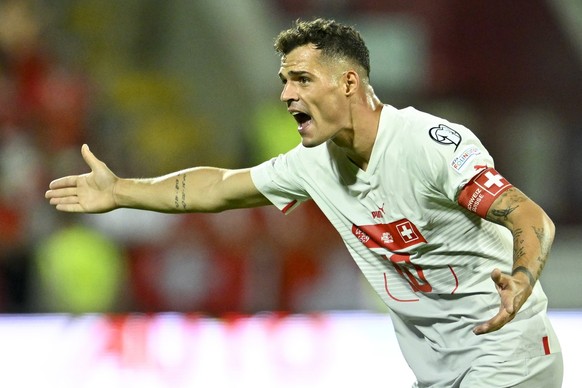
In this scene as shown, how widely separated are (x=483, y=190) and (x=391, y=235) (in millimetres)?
431

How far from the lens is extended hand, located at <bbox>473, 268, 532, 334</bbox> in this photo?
99.0 inches

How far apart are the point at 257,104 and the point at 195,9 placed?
106 centimetres

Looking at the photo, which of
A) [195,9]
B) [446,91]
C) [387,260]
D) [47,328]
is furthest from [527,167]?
[387,260]

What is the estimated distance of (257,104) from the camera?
874 centimetres

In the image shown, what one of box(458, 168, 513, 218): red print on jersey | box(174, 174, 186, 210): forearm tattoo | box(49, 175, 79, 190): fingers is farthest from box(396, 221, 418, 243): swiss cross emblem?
box(49, 175, 79, 190): fingers

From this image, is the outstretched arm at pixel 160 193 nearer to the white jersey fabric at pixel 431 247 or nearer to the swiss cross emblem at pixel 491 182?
the white jersey fabric at pixel 431 247

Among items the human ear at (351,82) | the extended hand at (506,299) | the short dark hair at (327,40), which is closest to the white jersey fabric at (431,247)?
the human ear at (351,82)

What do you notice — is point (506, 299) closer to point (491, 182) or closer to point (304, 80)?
point (491, 182)

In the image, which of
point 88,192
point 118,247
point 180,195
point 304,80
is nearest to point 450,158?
point 304,80

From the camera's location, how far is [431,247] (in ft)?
10.5

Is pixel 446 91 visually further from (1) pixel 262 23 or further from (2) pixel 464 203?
(2) pixel 464 203

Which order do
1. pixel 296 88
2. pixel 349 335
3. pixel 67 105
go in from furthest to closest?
pixel 67 105 < pixel 349 335 < pixel 296 88

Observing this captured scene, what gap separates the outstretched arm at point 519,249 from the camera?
2531mm

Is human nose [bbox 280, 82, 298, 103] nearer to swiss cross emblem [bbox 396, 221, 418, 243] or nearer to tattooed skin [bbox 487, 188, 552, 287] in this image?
swiss cross emblem [bbox 396, 221, 418, 243]
